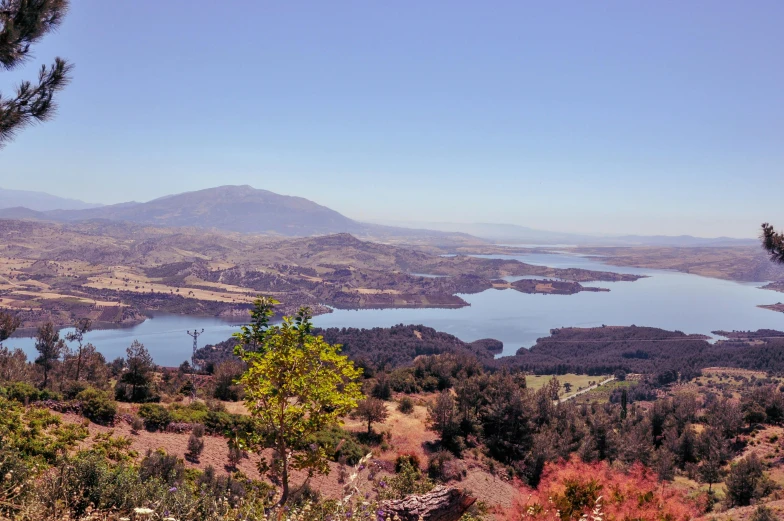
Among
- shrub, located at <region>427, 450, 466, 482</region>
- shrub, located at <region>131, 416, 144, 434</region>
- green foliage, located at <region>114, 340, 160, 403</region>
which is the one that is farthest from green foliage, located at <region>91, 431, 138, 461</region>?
shrub, located at <region>427, 450, 466, 482</region>

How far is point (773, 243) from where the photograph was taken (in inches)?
667

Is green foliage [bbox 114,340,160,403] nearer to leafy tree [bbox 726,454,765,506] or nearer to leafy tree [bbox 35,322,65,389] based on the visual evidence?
leafy tree [bbox 35,322,65,389]

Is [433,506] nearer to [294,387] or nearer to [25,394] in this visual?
[294,387]

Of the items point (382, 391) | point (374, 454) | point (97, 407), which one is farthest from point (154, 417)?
point (382, 391)

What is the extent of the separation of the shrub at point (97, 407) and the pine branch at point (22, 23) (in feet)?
33.4

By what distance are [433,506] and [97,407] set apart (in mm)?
11833

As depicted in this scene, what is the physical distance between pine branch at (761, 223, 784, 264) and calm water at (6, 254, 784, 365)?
76523 millimetres

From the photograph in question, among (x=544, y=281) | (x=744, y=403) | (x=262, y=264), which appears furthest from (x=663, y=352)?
(x=262, y=264)

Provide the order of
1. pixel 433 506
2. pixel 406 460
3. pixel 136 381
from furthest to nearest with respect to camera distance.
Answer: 1. pixel 136 381
2. pixel 406 460
3. pixel 433 506

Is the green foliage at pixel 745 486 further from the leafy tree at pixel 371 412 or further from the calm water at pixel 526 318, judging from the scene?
the calm water at pixel 526 318

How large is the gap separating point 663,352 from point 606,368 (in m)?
19.4

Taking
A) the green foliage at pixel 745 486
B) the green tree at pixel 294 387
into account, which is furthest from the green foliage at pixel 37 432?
the green foliage at pixel 745 486

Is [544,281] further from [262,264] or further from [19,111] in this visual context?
[19,111]

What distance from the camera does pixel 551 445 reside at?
20.6 m
